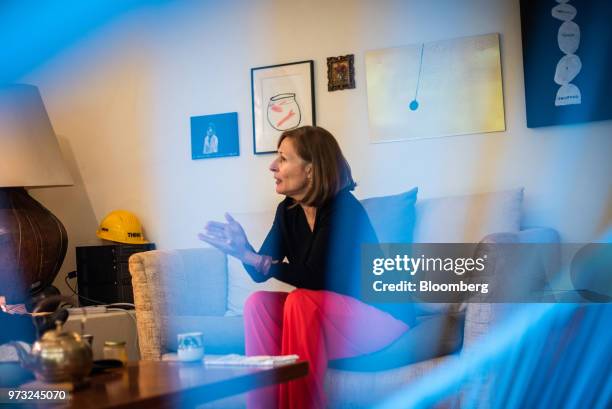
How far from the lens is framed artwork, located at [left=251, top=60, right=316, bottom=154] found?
359cm

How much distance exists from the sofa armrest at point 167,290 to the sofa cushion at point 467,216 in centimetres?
83

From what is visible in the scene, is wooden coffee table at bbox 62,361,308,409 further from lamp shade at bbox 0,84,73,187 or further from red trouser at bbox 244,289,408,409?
lamp shade at bbox 0,84,73,187

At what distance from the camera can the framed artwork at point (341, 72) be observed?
350cm

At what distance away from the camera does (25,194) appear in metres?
3.63

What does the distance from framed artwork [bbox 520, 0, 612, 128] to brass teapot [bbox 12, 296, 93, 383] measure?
2182 mm

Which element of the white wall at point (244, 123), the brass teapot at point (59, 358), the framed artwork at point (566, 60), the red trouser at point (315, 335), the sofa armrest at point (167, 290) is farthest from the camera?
the white wall at point (244, 123)

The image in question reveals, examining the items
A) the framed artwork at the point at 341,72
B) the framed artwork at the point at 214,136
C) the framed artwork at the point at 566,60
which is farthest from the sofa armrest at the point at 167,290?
the framed artwork at the point at 566,60

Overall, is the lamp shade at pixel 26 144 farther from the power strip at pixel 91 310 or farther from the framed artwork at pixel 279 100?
the framed artwork at pixel 279 100

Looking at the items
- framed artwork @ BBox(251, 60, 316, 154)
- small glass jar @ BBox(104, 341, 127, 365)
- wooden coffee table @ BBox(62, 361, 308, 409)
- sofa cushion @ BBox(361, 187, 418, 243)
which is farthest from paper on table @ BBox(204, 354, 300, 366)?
framed artwork @ BBox(251, 60, 316, 154)

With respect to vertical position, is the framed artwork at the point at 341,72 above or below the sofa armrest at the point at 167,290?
above

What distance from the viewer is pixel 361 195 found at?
137 inches

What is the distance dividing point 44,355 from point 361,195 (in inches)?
83.4

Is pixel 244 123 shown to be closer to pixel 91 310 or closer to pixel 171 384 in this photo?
pixel 91 310

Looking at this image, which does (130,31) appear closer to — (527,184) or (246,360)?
→ (527,184)
